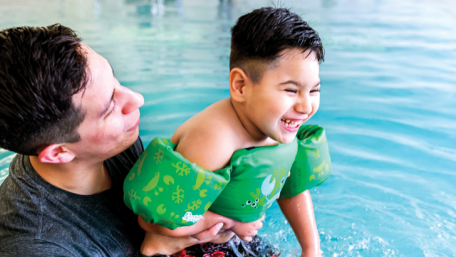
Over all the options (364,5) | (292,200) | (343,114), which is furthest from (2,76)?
(364,5)

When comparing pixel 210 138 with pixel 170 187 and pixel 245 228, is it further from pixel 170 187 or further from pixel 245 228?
pixel 245 228

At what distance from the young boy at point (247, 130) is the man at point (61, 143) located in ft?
0.61

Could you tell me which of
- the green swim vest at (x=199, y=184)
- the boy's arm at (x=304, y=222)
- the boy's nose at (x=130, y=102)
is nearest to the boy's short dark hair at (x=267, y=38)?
the green swim vest at (x=199, y=184)

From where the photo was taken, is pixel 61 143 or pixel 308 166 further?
pixel 308 166

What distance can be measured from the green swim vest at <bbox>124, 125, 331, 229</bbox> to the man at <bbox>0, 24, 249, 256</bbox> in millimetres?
156

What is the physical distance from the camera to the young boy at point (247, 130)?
6.50 feet

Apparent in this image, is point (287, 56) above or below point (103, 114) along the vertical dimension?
above

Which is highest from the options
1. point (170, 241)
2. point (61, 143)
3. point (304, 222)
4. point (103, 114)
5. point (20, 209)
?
point (103, 114)

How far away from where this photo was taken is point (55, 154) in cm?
185

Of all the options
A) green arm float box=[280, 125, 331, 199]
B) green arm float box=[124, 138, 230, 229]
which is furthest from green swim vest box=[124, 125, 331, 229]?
green arm float box=[280, 125, 331, 199]

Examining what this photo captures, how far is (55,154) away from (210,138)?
0.71 m

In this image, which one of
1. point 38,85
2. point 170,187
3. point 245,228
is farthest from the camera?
point 245,228

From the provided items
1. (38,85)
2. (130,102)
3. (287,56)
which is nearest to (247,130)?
(287,56)

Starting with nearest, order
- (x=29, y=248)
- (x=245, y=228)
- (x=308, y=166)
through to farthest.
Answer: (x=29, y=248), (x=245, y=228), (x=308, y=166)
